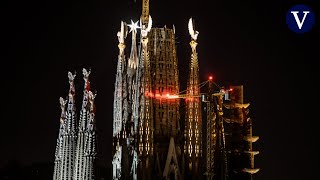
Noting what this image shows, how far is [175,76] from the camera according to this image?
3603 cm

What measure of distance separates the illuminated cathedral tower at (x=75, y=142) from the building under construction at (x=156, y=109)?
171 centimetres

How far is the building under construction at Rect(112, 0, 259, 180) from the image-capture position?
33094mm

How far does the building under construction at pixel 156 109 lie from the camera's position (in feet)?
109

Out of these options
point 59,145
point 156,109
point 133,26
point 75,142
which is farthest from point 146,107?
point 59,145

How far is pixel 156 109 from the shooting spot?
116 ft

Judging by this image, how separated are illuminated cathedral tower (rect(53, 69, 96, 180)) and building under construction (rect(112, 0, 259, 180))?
5.62ft

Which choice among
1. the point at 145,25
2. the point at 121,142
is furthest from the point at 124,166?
the point at 145,25

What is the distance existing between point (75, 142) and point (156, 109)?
574cm

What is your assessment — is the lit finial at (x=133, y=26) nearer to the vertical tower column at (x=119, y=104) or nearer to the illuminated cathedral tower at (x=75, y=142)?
the vertical tower column at (x=119, y=104)

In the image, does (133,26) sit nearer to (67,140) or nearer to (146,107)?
(146,107)

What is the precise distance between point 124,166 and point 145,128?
2.99 metres

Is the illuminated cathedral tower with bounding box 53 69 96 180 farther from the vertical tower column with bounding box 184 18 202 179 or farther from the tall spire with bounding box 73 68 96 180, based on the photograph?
the vertical tower column with bounding box 184 18 202 179

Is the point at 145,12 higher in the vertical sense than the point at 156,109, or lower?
higher

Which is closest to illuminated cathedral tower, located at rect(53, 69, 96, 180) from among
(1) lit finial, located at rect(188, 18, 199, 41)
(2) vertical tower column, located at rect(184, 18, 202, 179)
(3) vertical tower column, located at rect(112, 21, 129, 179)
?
(3) vertical tower column, located at rect(112, 21, 129, 179)
